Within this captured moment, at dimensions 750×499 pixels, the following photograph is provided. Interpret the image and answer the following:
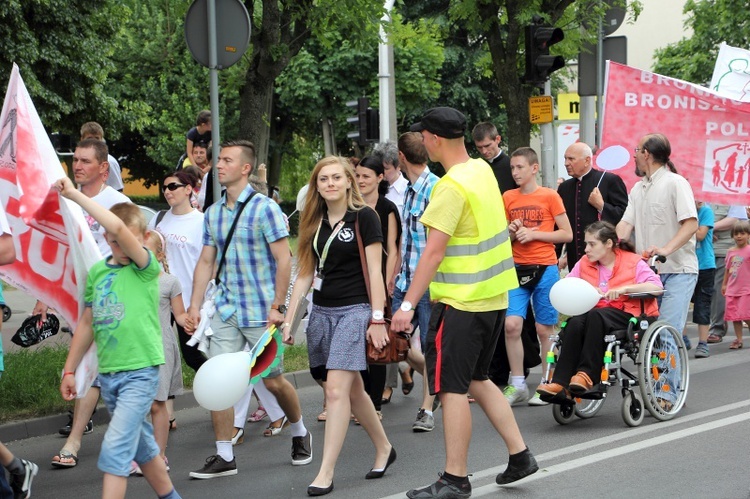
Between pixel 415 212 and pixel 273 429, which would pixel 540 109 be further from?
pixel 273 429

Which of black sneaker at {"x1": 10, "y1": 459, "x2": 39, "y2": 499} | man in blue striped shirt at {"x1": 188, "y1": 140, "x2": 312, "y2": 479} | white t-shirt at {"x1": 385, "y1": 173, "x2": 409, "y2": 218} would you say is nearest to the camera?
black sneaker at {"x1": 10, "y1": 459, "x2": 39, "y2": 499}

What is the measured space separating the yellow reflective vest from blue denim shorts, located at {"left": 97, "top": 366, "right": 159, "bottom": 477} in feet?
5.03

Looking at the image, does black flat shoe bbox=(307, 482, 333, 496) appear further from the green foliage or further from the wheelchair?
the green foliage

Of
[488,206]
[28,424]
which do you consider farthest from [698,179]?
[28,424]

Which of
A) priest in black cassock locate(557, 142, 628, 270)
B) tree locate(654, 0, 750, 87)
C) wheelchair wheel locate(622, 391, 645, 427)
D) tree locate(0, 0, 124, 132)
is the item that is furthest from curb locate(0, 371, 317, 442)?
tree locate(654, 0, 750, 87)

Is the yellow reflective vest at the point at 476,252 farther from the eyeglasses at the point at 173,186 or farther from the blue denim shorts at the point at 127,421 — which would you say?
the eyeglasses at the point at 173,186

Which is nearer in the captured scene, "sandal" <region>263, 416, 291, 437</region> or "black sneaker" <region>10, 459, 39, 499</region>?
"black sneaker" <region>10, 459, 39, 499</region>

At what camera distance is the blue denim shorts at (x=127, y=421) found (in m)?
5.11

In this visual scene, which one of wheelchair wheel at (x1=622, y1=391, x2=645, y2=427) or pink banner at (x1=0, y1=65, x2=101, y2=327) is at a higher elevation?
pink banner at (x1=0, y1=65, x2=101, y2=327)

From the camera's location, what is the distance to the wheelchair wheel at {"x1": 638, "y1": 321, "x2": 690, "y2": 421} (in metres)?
7.62

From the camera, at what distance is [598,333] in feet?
25.3

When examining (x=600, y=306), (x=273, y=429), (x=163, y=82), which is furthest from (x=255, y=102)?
(x=163, y=82)

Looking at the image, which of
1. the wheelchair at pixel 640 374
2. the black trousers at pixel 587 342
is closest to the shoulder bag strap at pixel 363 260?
the wheelchair at pixel 640 374

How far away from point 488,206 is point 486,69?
46.2 ft
